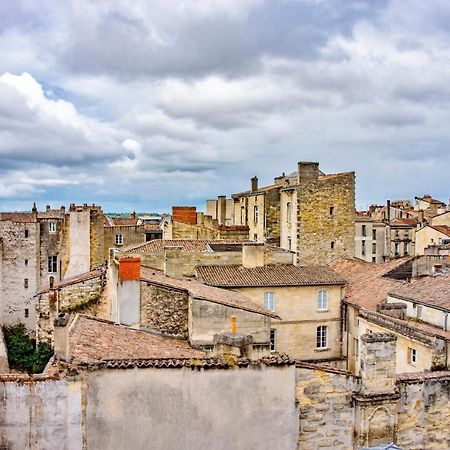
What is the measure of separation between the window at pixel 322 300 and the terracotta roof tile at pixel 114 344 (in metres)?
12.2

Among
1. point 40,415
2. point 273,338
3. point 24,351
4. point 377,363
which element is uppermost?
point 377,363

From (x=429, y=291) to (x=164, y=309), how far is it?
12.3 metres

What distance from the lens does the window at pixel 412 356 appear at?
72.2ft

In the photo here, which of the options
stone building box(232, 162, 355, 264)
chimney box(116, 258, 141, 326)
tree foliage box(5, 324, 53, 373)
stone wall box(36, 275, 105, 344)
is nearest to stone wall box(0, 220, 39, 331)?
tree foliage box(5, 324, 53, 373)

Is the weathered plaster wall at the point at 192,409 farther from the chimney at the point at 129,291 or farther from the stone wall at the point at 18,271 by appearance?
the stone wall at the point at 18,271

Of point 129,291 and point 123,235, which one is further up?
point 123,235

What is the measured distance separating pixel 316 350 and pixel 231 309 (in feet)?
34.9

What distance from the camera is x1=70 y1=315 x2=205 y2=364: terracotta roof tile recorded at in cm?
1495

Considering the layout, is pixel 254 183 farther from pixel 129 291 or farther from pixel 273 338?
pixel 129 291

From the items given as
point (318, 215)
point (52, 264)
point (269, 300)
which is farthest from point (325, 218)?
point (52, 264)

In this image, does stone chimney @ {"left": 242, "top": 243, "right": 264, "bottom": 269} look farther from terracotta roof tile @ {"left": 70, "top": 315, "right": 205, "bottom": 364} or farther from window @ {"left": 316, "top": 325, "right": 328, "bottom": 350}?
terracotta roof tile @ {"left": 70, "top": 315, "right": 205, "bottom": 364}

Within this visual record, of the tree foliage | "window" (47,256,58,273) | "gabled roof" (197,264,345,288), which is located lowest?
the tree foliage

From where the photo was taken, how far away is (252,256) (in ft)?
→ 101

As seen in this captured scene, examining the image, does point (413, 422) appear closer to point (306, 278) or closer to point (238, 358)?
point (238, 358)
